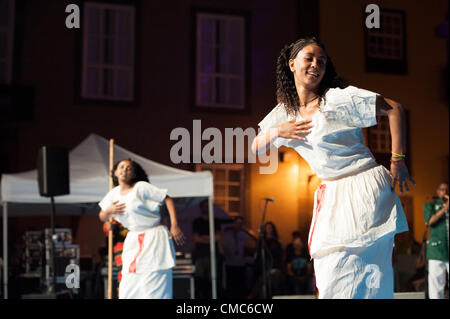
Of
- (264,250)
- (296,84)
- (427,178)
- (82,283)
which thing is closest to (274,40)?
(427,178)

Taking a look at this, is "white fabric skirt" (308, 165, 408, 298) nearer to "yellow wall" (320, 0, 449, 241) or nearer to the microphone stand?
the microphone stand

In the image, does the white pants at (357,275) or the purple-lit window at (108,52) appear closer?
the white pants at (357,275)

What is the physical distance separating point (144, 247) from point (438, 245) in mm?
4013

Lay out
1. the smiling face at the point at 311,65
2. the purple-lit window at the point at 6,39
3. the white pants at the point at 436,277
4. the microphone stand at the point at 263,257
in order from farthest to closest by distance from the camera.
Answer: the purple-lit window at the point at 6,39 → the microphone stand at the point at 263,257 → the white pants at the point at 436,277 → the smiling face at the point at 311,65

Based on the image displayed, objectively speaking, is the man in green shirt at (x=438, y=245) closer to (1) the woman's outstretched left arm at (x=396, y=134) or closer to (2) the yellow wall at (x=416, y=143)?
(2) the yellow wall at (x=416, y=143)

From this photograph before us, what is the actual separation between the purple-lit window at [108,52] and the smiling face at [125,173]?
7.13 metres

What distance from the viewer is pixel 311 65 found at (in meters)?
2.72

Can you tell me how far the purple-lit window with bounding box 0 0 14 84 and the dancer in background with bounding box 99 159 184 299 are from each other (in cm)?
746

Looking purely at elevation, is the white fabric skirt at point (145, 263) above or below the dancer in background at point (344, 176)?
below

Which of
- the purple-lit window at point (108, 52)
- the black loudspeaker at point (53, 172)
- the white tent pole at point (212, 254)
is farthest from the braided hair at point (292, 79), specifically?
the purple-lit window at point (108, 52)

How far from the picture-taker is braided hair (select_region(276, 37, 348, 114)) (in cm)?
279

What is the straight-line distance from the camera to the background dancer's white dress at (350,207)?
8.53 feet

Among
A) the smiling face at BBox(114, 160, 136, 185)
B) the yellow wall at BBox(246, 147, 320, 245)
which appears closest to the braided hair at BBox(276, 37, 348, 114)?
the smiling face at BBox(114, 160, 136, 185)
